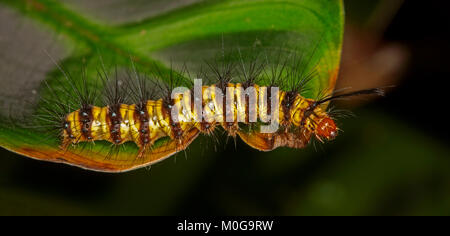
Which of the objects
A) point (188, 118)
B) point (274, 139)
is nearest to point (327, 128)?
point (274, 139)

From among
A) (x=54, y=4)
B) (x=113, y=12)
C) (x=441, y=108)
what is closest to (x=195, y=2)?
(x=113, y=12)

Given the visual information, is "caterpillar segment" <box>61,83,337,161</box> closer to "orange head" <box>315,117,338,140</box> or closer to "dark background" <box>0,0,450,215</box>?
"orange head" <box>315,117,338,140</box>

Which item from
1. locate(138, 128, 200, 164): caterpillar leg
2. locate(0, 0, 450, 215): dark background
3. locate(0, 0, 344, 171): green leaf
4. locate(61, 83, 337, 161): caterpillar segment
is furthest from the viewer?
locate(0, 0, 450, 215): dark background

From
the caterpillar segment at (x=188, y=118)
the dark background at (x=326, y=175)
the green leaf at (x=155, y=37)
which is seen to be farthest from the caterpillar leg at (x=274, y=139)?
the dark background at (x=326, y=175)

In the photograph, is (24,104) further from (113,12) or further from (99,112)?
(113,12)

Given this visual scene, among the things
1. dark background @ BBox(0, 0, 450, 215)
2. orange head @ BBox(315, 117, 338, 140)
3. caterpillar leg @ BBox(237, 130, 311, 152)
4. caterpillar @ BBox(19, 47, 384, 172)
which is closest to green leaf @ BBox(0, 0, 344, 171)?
caterpillar @ BBox(19, 47, 384, 172)

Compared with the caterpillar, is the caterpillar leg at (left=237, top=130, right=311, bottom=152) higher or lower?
lower
